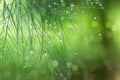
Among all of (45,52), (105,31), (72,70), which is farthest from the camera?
(105,31)

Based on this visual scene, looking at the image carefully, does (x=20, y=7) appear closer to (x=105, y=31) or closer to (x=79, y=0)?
(x=79, y=0)

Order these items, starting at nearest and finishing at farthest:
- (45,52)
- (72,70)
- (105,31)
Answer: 1. (45,52)
2. (72,70)
3. (105,31)

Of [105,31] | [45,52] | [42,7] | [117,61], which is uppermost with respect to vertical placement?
[42,7]

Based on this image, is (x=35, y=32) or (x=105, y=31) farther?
(x=105, y=31)

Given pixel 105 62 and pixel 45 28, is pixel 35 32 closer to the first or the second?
pixel 45 28

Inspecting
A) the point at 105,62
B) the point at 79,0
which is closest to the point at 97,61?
the point at 105,62

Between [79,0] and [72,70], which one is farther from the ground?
[79,0]

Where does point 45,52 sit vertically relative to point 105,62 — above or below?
above

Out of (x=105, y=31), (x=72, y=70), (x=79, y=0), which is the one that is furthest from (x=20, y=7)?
(x=105, y=31)

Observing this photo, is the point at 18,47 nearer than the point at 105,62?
Yes
